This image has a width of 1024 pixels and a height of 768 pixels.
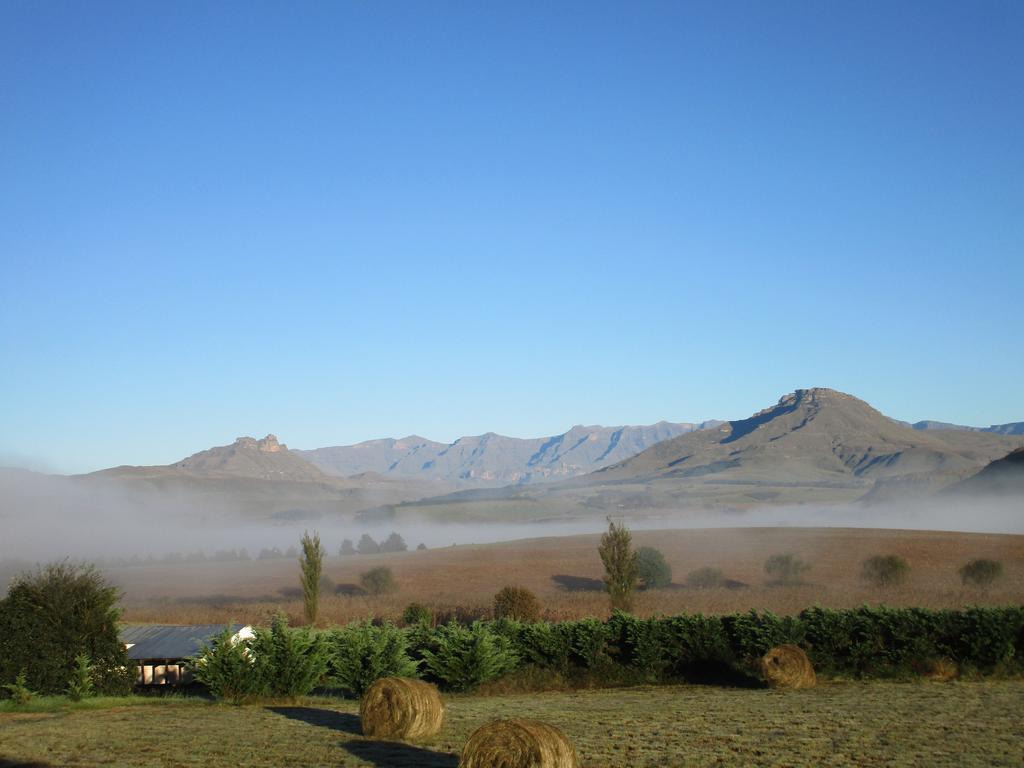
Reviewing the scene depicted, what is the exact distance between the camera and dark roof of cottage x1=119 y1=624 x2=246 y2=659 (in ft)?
103

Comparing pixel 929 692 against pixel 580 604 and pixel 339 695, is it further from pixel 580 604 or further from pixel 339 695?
pixel 580 604

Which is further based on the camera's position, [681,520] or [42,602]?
[681,520]

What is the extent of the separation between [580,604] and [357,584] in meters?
27.2

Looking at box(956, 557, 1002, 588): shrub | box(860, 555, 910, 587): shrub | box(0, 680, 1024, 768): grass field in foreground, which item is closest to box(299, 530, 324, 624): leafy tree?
box(0, 680, 1024, 768): grass field in foreground

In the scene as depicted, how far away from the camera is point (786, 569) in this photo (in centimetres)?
6656

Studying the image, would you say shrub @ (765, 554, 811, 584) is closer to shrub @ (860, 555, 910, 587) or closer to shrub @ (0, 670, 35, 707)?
shrub @ (860, 555, 910, 587)

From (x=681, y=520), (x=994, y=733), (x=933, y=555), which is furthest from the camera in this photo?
(x=681, y=520)

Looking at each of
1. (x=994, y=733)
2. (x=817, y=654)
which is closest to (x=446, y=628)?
(x=817, y=654)

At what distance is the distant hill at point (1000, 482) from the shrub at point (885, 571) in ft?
424

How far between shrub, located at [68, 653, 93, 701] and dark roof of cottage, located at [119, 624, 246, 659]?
102 inches

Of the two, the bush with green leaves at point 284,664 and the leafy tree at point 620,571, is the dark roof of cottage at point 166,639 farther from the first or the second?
the leafy tree at point 620,571

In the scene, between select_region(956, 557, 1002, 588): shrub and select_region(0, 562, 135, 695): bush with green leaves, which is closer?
select_region(0, 562, 135, 695): bush with green leaves

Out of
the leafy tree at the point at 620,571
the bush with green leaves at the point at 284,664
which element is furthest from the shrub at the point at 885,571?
the bush with green leaves at the point at 284,664

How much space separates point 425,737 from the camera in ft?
63.9
